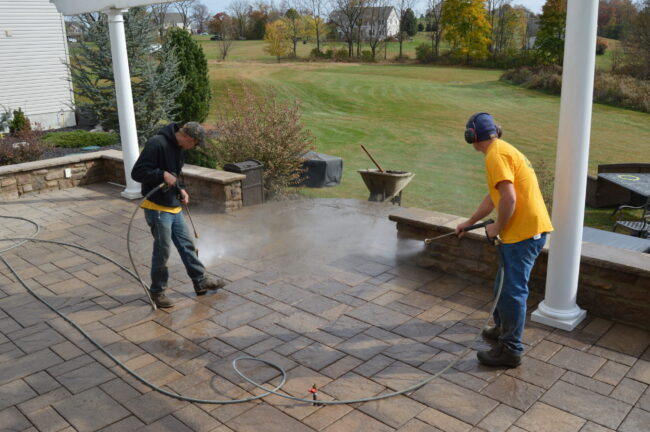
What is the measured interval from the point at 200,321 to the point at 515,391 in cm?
247

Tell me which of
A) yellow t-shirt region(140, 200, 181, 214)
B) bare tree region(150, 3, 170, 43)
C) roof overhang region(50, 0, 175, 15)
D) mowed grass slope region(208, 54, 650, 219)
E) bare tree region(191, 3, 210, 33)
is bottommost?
mowed grass slope region(208, 54, 650, 219)

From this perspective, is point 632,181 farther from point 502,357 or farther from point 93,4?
point 93,4

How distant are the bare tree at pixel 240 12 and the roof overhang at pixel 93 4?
36354mm

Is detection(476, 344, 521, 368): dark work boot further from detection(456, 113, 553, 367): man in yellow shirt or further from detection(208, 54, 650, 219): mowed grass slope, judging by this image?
detection(208, 54, 650, 219): mowed grass slope

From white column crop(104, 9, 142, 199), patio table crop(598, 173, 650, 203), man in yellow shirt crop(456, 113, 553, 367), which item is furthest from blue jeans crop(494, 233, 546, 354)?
patio table crop(598, 173, 650, 203)

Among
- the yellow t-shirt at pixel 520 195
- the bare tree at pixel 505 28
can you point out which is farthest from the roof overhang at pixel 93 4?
Result: the bare tree at pixel 505 28

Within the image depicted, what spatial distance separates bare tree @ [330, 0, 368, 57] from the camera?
36156 mm

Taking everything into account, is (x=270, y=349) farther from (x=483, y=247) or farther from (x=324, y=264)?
(x=483, y=247)

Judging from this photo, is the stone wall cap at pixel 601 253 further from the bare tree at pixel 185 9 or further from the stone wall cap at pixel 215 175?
the bare tree at pixel 185 9

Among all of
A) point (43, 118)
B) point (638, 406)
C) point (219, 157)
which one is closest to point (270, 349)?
point (638, 406)

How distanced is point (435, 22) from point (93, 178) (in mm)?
26616

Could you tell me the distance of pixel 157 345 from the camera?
14.6ft

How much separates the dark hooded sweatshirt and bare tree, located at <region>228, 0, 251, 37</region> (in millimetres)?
40884

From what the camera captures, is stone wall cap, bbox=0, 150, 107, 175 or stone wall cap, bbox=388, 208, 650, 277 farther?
stone wall cap, bbox=0, 150, 107, 175
